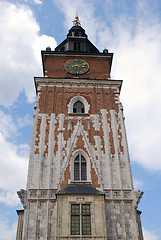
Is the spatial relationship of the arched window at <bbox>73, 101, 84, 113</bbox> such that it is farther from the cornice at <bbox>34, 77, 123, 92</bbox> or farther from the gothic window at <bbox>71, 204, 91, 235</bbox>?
the gothic window at <bbox>71, 204, 91, 235</bbox>

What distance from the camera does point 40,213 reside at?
63.7 feet

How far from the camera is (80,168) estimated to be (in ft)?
72.0

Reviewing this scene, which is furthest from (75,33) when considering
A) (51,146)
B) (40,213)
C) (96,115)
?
(40,213)

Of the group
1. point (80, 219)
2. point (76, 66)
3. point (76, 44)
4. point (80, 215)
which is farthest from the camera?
point (76, 44)

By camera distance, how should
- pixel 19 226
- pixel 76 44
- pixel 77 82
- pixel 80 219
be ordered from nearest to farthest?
1. pixel 80 219
2. pixel 19 226
3. pixel 77 82
4. pixel 76 44

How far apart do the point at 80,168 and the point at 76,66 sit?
40.5 ft

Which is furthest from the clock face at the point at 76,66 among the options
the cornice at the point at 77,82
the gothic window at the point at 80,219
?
the gothic window at the point at 80,219

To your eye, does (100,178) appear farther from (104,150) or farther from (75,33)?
(75,33)

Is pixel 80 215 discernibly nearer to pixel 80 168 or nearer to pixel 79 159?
pixel 80 168

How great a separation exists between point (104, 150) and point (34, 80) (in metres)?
10.6

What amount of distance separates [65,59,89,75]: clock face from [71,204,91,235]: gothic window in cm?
1500

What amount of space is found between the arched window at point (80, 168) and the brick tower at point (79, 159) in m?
0.08

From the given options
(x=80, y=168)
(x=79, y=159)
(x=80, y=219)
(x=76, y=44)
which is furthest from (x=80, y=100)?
(x=80, y=219)

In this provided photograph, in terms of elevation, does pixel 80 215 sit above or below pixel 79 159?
below
